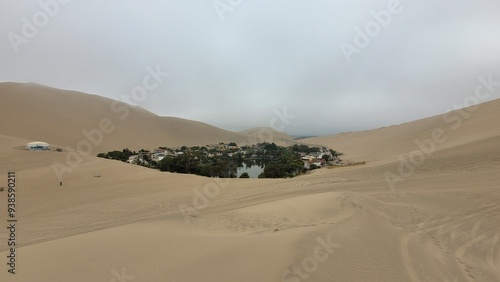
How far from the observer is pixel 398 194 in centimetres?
1177

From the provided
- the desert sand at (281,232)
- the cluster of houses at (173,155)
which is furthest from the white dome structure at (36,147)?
the desert sand at (281,232)

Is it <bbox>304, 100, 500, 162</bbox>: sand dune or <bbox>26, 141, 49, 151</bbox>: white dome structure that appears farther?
<bbox>26, 141, 49, 151</bbox>: white dome structure

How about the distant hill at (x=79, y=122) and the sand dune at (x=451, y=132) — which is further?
the distant hill at (x=79, y=122)

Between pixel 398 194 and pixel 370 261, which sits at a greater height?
pixel 398 194

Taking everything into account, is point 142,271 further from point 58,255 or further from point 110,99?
point 110,99

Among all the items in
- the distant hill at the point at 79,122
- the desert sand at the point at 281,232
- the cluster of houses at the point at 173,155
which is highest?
the distant hill at the point at 79,122

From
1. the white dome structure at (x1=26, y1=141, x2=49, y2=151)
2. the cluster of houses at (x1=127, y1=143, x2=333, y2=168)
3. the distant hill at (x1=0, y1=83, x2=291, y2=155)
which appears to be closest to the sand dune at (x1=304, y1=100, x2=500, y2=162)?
the cluster of houses at (x1=127, y1=143, x2=333, y2=168)

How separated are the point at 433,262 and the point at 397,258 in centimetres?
92

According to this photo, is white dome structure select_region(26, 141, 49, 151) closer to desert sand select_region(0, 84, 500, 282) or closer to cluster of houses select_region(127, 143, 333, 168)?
cluster of houses select_region(127, 143, 333, 168)

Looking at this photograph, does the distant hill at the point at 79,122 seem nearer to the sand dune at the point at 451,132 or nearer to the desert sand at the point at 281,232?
the desert sand at the point at 281,232

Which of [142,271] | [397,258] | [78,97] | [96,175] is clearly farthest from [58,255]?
[78,97]

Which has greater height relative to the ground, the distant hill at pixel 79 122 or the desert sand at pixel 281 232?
the distant hill at pixel 79 122

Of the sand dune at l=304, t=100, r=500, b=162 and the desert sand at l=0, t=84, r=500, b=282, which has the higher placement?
the sand dune at l=304, t=100, r=500, b=162

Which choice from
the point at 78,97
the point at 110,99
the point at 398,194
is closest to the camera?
the point at 398,194
